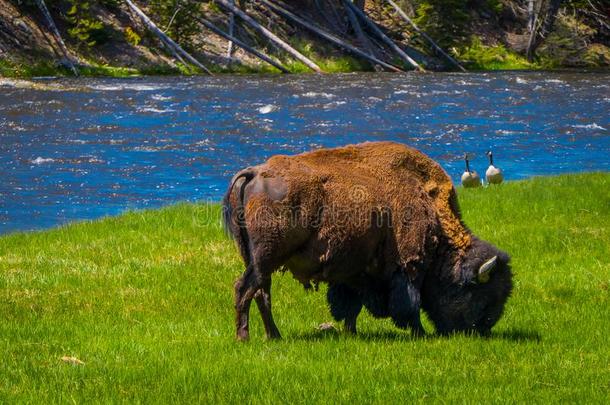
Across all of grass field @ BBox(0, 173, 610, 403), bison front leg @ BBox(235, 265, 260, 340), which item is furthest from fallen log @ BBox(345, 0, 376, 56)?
bison front leg @ BBox(235, 265, 260, 340)

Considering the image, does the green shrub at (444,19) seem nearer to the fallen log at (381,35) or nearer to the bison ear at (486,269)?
the fallen log at (381,35)

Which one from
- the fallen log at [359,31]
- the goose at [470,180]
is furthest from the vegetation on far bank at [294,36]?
the goose at [470,180]

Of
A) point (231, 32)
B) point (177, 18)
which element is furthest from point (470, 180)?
point (231, 32)

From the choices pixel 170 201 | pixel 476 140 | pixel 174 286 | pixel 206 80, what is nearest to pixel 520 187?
pixel 170 201

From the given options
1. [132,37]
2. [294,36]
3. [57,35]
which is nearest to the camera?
[57,35]

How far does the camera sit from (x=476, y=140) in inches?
1032

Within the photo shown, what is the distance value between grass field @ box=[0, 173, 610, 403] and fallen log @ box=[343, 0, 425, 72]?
2644cm

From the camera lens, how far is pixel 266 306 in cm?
838

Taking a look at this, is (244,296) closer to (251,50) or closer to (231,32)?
(251,50)

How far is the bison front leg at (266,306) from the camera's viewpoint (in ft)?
27.3

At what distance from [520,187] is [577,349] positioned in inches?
347

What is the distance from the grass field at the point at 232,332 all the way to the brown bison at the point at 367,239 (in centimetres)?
30

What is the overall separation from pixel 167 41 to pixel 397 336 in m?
28.2

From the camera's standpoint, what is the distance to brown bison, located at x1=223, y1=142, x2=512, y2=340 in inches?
323
